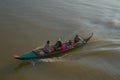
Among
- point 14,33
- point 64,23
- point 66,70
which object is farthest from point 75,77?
point 64,23

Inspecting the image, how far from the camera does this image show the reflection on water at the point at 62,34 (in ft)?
48.1

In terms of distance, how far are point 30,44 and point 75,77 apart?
16.9ft

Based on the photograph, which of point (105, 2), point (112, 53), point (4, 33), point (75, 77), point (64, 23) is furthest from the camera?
point (105, 2)

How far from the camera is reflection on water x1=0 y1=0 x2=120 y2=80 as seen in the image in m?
14.7

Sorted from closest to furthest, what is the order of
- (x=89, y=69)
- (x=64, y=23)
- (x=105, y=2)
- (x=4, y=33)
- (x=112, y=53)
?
(x=89, y=69) < (x=112, y=53) < (x=4, y=33) < (x=64, y=23) < (x=105, y=2)

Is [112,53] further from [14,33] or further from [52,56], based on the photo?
[14,33]

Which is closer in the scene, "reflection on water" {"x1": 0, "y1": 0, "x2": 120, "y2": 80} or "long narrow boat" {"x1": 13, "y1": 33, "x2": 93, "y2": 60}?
"reflection on water" {"x1": 0, "y1": 0, "x2": 120, "y2": 80}

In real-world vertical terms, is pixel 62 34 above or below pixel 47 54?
above

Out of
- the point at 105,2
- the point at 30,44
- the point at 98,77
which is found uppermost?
the point at 105,2

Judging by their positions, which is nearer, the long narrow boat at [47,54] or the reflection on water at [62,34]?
the reflection on water at [62,34]

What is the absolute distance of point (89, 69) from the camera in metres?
15.2

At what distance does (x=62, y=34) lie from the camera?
2039cm

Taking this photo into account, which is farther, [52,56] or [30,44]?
[30,44]

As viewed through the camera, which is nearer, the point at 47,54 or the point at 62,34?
the point at 47,54
